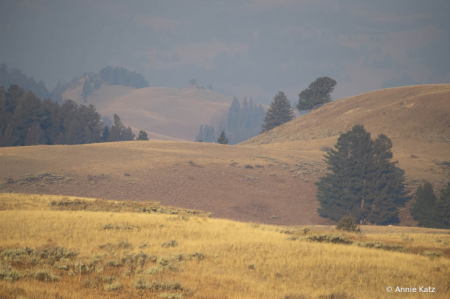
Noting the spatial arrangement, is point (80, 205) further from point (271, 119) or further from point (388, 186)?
point (271, 119)

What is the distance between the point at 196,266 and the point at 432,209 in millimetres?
36487

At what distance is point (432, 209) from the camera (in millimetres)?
39562

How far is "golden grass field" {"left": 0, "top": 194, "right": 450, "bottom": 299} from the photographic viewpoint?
9.59 metres

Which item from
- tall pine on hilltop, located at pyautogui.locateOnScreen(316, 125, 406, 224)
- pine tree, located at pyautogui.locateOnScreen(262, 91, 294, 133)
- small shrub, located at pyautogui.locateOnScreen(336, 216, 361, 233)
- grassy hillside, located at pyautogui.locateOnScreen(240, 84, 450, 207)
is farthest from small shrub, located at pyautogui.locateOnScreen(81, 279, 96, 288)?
pine tree, located at pyautogui.locateOnScreen(262, 91, 294, 133)

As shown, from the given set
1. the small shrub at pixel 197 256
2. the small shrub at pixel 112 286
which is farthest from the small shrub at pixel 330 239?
the small shrub at pixel 112 286

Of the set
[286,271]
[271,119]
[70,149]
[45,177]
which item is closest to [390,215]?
[286,271]

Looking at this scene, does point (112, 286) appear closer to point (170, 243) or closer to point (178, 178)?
point (170, 243)

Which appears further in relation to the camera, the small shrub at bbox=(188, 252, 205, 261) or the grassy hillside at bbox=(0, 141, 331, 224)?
the grassy hillside at bbox=(0, 141, 331, 224)

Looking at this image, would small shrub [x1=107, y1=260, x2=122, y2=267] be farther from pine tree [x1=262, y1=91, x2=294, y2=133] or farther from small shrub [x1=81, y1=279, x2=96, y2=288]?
pine tree [x1=262, y1=91, x2=294, y2=133]

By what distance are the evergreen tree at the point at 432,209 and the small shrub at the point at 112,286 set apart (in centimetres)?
3879

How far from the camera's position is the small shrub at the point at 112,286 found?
9.39 m

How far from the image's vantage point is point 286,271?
11477mm

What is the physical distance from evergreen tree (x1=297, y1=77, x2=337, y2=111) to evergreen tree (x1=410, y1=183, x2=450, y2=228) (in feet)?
214

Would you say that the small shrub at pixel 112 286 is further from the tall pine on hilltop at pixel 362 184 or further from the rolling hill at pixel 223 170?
the tall pine on hilltop at pixel 362 184
